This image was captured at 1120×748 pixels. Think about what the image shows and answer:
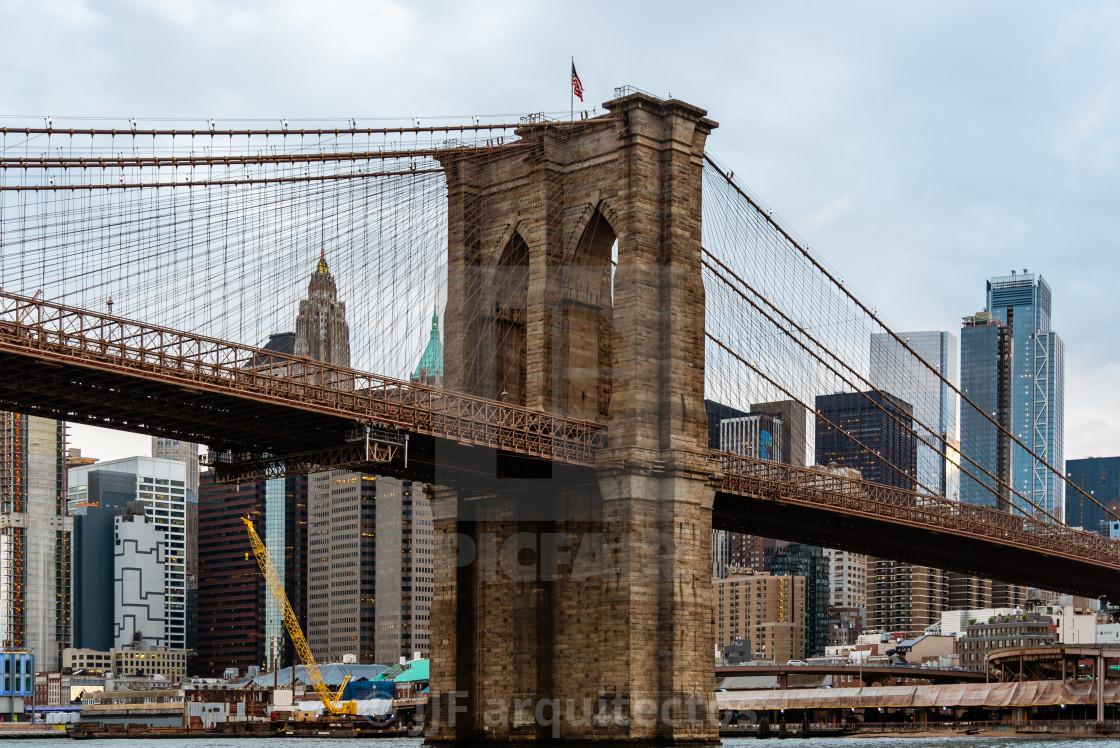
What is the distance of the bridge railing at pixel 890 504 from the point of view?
63281 mm

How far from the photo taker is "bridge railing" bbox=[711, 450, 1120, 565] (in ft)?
208

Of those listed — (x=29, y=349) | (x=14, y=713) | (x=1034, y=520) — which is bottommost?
(x=14, y=713)

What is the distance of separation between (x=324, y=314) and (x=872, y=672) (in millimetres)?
79716

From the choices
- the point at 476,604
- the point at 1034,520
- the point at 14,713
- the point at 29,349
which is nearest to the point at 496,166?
the point at 476,604

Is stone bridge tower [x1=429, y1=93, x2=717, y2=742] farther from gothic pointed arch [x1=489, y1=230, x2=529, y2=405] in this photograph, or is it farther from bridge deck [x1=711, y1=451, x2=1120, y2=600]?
bridge deck [x1=711, y1=451, x2=1120, y2=600]

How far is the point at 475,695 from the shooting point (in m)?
59.9

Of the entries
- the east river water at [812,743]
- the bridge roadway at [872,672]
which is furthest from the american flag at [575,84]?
the bridge roadway at [872,672]

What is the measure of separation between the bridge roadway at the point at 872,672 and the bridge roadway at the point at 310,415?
73.8 meters

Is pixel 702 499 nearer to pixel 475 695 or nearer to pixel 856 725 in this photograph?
pixel 475 695

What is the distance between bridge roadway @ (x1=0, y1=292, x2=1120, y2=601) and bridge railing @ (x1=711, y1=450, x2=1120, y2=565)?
12cm

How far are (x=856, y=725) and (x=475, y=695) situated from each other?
60.3 metres

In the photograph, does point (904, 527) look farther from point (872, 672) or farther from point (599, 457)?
point (872, 672)

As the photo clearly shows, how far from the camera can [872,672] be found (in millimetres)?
143750

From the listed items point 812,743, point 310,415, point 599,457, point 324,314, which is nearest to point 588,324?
point 599,457
